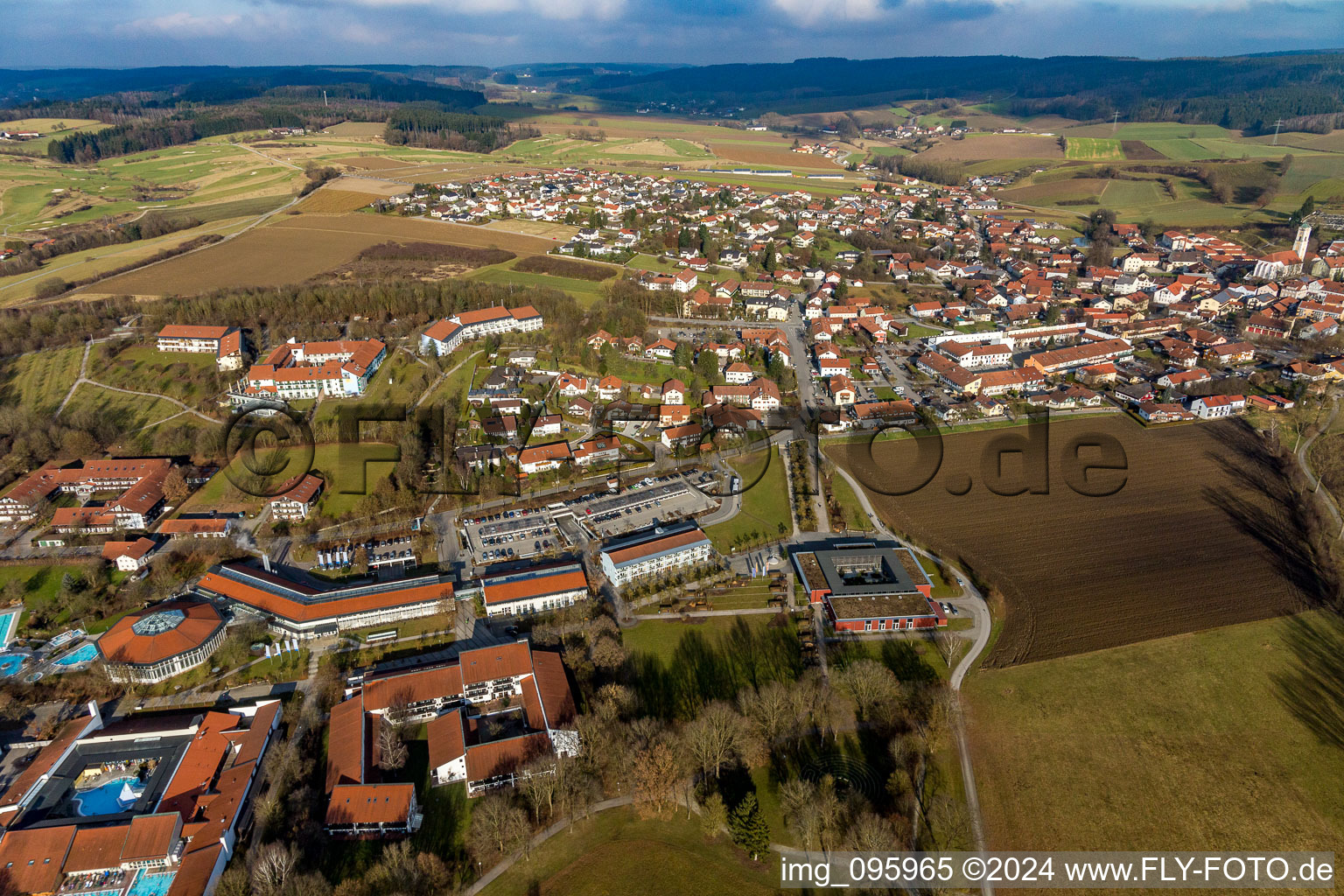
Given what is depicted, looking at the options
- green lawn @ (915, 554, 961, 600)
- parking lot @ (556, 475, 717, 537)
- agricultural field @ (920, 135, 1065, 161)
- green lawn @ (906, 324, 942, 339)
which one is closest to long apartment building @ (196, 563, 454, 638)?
parking lot @ (556, 475, 717, 537)

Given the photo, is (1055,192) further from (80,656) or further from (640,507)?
(80,656)

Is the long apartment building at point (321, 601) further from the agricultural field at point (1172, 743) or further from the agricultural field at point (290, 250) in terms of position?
the agricultural field at point (290, 250)

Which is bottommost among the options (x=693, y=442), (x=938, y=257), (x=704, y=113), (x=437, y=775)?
(x=437, y=775)

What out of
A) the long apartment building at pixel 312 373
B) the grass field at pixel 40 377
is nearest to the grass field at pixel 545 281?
the long apartment building at pixel 312 373

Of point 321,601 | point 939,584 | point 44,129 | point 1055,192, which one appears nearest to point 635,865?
point 321,601

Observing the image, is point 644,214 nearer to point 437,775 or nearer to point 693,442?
point 693,442

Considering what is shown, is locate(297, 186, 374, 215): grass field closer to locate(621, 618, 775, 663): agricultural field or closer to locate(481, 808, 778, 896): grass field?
A: locate(621, 618, 775, 663): agricultural field

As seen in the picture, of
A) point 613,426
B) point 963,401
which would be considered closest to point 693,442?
point 613,426
